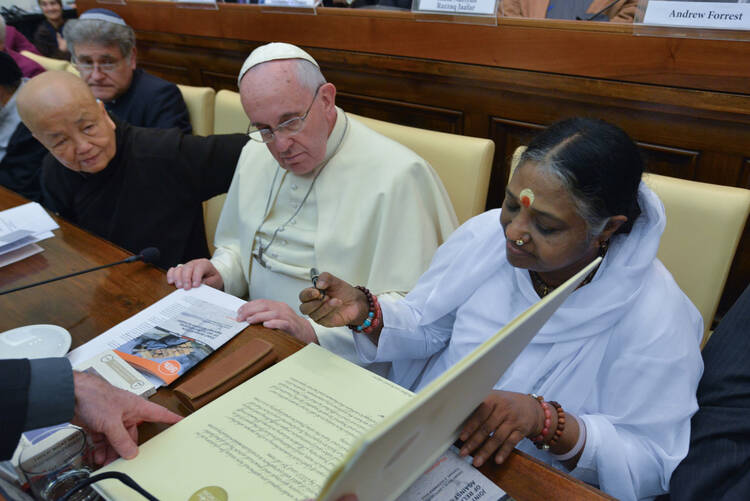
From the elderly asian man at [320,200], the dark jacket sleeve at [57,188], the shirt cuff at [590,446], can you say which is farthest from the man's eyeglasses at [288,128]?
the shirt cuff at [590,446]

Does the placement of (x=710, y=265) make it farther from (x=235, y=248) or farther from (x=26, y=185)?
(x=26, y=185)

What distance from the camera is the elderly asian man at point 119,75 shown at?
2.81 m

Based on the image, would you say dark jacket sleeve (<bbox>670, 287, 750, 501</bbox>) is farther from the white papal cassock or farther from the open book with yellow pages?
the white papal cassock

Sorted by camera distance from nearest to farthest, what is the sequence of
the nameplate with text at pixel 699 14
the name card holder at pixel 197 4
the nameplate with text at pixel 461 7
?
the nameplate with text at pixel 699 14
the nameplate with text at pixel 461 7
the name card holder at pixel 197 4

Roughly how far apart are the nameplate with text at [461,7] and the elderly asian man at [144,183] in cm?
96

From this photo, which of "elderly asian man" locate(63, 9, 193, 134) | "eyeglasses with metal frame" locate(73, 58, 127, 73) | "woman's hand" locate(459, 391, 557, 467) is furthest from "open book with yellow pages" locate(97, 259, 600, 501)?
"eyeglasses with metal frame" locate(73, 58, 127, 73)

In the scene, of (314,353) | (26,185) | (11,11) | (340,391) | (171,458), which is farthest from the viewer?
(11,11)

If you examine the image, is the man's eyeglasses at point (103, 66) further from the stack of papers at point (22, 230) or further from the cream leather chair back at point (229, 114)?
the stack of papers at point (22, 230)

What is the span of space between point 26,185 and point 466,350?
9.27 feet

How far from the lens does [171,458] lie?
0.89 m

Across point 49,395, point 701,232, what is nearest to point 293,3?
point 701,232

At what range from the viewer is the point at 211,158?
7.50 feet

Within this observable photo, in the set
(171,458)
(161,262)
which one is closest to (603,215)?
(171,458)

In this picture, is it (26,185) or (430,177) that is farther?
(26,185)
